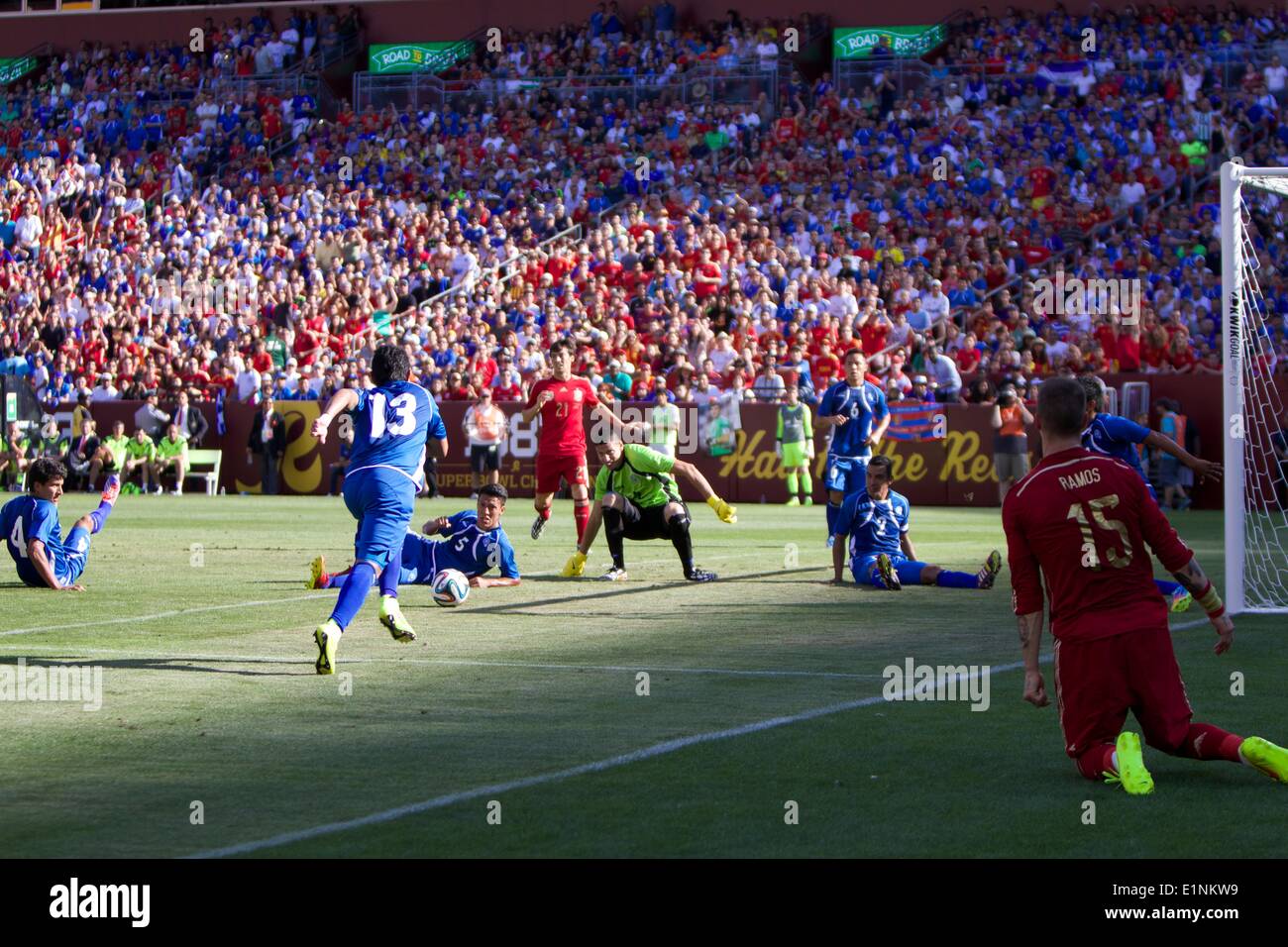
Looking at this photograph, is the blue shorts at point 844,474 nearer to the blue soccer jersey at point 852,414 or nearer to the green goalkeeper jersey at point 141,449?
the blue soccer jersey at point 852,414

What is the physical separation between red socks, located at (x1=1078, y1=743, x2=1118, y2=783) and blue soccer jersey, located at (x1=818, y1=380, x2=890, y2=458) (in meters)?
11.4

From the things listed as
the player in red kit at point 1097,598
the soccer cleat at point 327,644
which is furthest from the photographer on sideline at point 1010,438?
the player in red kit at point 1097,598

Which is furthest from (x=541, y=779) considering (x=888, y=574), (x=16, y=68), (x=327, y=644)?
(x=16, y=68)

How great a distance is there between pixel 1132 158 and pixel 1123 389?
22.8 ft

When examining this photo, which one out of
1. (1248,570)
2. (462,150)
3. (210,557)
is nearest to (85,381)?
(462,150)

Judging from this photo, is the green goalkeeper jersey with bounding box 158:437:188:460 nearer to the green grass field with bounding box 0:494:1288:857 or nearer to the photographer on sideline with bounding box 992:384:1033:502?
the photographer on sideline with bounding box 992:384:1033:502

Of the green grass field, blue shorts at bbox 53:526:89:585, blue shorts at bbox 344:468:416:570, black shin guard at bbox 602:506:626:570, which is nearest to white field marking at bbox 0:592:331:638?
the green grass field

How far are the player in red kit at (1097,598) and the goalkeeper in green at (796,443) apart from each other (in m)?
23.9

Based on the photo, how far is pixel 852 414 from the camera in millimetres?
18688

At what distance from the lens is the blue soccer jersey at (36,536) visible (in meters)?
14.7

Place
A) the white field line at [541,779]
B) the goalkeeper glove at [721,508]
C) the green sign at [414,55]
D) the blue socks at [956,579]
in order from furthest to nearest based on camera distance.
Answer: the green sign at [414,55] → the goalkeeper glove at [721,508] → the blue socks at [956,579] → the white field line at [541,779]

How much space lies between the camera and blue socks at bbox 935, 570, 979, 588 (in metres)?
15.7

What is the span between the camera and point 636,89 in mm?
42062

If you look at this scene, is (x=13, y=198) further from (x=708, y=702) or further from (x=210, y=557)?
(x=708, y=702)
